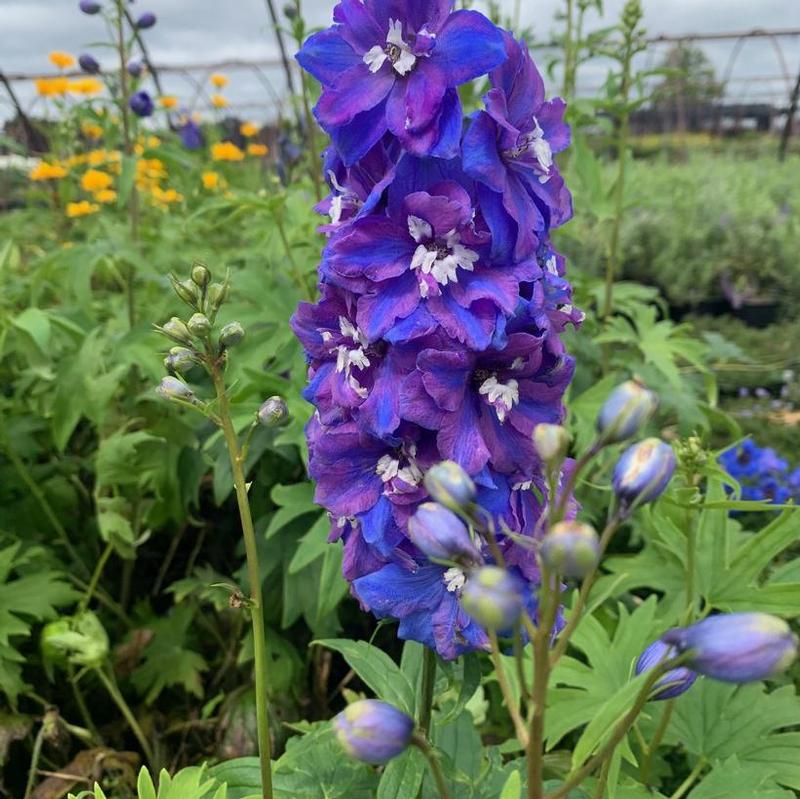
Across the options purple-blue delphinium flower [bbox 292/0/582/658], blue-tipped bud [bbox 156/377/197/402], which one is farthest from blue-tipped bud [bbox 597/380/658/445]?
blue-tipped bud [bbox 156/377/197/402]

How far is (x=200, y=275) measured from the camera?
125 cm

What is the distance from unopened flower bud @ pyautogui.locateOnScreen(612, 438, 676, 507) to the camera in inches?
32.5

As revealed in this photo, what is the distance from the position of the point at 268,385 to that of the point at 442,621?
1210mm

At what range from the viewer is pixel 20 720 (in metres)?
2.18

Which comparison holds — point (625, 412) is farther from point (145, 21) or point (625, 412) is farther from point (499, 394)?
point (145, 21)

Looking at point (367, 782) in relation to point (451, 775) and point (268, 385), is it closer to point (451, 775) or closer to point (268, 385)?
point (451, 775)

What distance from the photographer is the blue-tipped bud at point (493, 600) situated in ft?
2.50

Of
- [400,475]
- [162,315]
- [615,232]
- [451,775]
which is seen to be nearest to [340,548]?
[451,775]

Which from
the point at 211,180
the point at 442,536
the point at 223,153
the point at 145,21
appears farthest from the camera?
the point at 223,153

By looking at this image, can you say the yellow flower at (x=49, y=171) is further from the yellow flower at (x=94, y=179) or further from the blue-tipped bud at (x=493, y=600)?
the blue-tipped bud at (x=493, y=600)

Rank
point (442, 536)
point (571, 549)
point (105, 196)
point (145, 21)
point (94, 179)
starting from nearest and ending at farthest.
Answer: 1. point (571, 549)
2. point (442, 536)
3. point (145, 21)
4. point (94, 179)
5. point (105, 196)

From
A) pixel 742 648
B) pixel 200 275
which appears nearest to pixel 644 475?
pixel 742 648

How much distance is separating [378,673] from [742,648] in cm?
72

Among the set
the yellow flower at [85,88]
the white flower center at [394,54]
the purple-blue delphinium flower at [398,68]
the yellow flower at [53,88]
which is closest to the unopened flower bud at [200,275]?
the purple-blue delphinium flower at [398,68]
